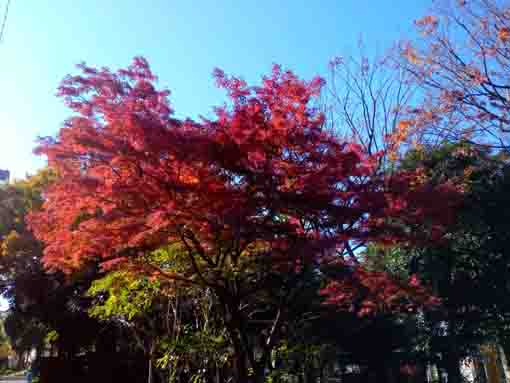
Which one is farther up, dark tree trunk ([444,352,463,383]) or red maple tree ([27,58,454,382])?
red maple tree ([27,58,454,382])

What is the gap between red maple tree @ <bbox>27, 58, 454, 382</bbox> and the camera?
5516mm

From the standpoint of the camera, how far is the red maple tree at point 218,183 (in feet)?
18.1

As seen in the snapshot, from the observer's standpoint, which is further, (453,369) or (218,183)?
(453,369)

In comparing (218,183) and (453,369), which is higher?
(218,183)

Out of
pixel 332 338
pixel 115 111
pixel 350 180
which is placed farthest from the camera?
pixel 332 338

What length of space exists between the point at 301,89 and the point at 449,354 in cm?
1083

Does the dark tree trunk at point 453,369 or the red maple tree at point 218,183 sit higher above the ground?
the red maple tree at point 218,183

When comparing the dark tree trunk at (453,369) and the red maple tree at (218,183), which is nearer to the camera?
the red maple tree at (218,183)

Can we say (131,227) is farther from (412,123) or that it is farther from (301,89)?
(412,123)

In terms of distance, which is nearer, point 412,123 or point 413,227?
point 413,227

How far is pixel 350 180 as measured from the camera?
20.8 feet

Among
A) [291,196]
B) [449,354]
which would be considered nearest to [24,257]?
[291,196]

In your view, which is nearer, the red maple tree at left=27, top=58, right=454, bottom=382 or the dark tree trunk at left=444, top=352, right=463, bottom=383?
the red maple tree at left=27, top=58, right=454, bottom=382

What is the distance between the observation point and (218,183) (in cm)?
561
